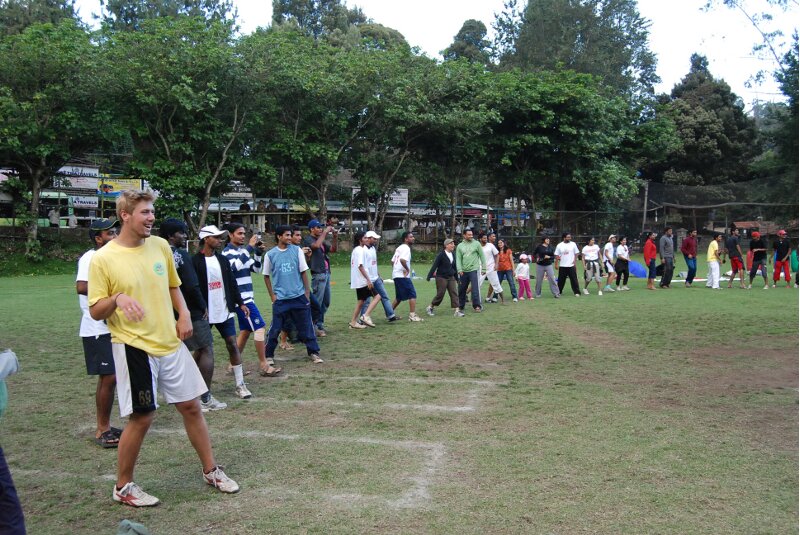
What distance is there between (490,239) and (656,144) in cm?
2484

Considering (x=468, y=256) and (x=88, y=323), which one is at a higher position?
(x=468, y=256)

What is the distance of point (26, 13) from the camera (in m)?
40.1

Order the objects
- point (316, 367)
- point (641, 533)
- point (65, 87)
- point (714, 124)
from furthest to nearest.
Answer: point (714, 124) → point (65, 87) → point (316, 367) → point (641, 533)

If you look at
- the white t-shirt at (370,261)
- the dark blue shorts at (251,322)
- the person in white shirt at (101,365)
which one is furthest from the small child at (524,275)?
the person in white shirt at (101,365)

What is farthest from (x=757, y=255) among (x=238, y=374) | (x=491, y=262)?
(x=238, y=374)

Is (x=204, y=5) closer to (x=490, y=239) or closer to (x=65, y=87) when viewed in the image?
(x=65, y=87)

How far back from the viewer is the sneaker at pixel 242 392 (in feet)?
22.9

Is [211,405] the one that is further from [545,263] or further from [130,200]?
[545,263]

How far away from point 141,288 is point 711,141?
46.5 meters

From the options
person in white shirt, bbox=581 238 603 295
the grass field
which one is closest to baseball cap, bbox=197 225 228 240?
the grass field

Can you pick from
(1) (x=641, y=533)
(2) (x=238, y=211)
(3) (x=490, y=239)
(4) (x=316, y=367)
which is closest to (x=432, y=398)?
(4) (x=316, y=367)

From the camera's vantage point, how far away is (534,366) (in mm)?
8578

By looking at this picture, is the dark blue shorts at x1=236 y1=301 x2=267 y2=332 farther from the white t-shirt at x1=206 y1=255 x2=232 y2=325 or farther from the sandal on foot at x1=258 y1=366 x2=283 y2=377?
the white t-shirt at x1=206 y1=255 x2=232 y2=325

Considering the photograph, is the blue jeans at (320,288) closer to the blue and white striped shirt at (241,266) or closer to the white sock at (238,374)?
the blue and white striped shirt at (241,266)
